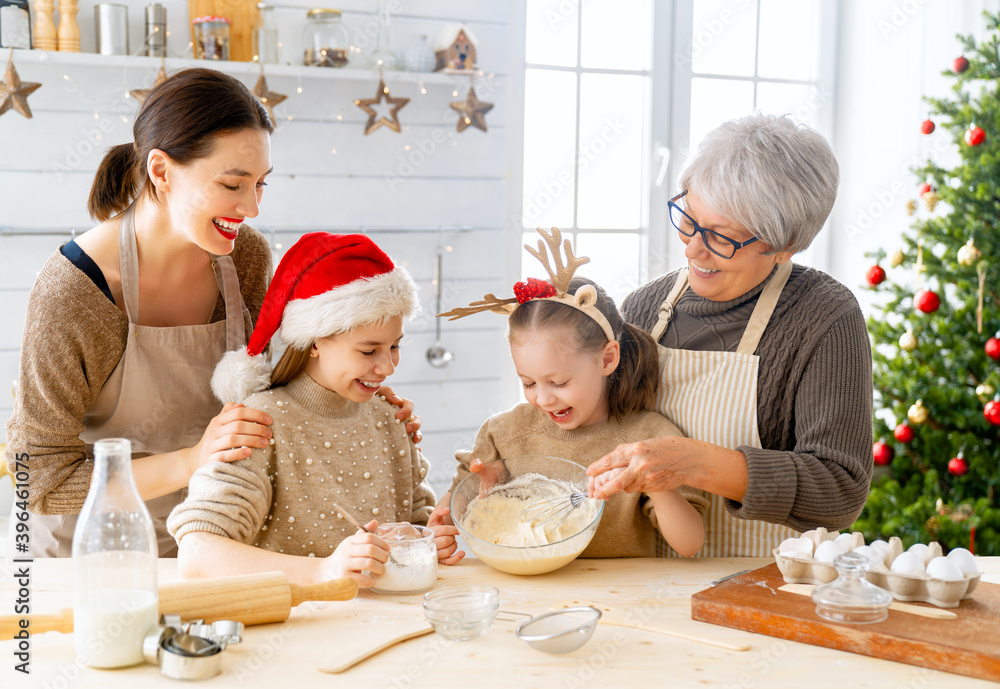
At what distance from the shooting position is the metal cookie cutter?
40.7 inches

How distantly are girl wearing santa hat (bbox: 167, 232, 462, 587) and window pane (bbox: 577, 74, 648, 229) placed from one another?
7.45 ft

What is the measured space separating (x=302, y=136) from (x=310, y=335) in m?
1.90

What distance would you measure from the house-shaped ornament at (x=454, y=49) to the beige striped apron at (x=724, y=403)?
1954mm

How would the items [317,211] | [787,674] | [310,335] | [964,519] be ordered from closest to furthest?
[787,674] → [310,335] → [964,519] → [317,211]

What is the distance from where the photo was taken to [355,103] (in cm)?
322

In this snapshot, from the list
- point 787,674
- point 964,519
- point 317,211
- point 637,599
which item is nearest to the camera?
point 787,674

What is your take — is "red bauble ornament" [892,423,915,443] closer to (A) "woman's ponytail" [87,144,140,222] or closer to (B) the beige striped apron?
(B) the beige striped apron

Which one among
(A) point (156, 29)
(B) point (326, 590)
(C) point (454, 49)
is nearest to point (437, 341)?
(C) point (454, 49)

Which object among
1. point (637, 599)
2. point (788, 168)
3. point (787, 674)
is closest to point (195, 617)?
point (637, 599)

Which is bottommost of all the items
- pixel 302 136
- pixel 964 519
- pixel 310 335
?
pixel 964 519

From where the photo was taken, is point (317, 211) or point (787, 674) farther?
point (317, 211)

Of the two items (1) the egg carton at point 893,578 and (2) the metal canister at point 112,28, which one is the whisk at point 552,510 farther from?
(2) the metal canister at point 112,28

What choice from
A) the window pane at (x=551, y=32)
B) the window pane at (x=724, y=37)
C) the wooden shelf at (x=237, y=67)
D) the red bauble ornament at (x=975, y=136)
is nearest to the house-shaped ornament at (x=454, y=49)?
the wooden shelf at (x=237, y=67)

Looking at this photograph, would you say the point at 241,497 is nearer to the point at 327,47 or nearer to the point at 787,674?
the point at 787,674
